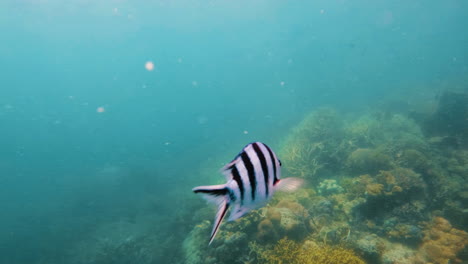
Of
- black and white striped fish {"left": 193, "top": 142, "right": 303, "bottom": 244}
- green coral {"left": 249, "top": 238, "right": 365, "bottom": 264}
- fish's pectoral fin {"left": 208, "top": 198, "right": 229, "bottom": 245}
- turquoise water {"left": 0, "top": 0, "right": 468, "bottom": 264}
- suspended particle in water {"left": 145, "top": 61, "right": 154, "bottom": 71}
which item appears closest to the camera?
fish's pectoral fin {"left": 208, "top": 198, "right": 229, "bottom": 245}

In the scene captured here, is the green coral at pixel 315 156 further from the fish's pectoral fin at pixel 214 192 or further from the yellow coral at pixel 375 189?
the fish's pectoral fin at pixel 214 192

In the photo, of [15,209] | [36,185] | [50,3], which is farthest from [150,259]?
[50,3]

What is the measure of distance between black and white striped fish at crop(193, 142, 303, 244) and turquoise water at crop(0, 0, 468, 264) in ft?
24.3

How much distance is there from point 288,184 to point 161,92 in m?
166

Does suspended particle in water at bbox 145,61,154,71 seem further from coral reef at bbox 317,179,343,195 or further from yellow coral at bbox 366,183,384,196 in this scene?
yellow coral at bbox 366,183,384,196

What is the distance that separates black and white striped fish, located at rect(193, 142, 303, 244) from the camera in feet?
2.83

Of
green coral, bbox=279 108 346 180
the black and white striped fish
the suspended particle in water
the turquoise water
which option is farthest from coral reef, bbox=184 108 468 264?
the suspended particle in water

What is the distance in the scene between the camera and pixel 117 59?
11031 cm

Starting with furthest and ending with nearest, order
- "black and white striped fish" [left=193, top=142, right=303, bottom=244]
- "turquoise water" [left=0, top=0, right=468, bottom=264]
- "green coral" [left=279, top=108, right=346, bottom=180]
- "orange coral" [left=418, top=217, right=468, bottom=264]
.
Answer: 1. "turquoise water" [left=0, top=0, right=468, bottom=264]
2. "green coral" [left=279, top=108, right=346, bottom=180]
3. "orange coral" [left=418, top=217, right=468, bottom=264]
4. "black and white striped fish" [left=193, top=142, right=303, bottom=244]

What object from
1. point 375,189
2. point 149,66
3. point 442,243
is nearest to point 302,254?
point 375,189

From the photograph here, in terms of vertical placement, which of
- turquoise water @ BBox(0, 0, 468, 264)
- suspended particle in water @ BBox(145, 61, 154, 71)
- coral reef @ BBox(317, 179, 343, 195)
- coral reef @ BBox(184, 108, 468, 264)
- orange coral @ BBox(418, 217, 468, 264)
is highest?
suspended particle in water @ BBox(145, 61, 154, 71)

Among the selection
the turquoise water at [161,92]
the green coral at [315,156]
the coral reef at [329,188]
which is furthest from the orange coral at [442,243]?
the green coral at [315,156]

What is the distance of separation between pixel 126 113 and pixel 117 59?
29930 millimetres

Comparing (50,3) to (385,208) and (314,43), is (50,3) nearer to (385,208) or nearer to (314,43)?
(385,208)
